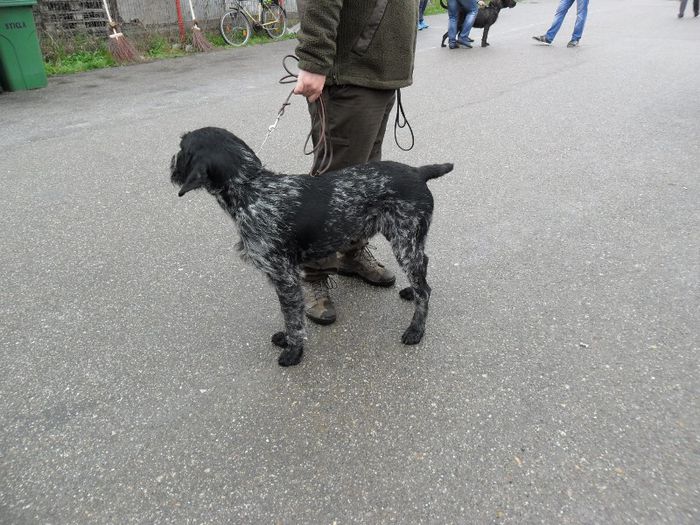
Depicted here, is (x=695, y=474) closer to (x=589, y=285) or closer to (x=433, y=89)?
(x=589, y=285)

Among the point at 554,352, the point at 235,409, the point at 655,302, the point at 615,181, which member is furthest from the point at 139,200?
the point at 615,181

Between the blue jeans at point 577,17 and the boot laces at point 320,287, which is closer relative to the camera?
the boot laces at point 320,287

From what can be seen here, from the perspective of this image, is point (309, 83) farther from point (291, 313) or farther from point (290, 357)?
point (290, 357)

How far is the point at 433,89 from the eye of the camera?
8.34 m

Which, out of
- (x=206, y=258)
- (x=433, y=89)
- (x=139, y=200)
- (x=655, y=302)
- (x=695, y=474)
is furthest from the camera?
(x=433, y=89)

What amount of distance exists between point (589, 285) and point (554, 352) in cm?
86

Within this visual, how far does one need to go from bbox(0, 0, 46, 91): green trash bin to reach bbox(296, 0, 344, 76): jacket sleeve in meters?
7.77

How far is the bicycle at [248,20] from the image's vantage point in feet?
41.1

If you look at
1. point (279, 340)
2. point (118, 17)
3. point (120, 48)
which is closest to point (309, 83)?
point (279, 340)

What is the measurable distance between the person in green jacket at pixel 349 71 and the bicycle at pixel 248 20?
10.7 meters

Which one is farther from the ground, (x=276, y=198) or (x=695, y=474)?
(x=276, y=198)

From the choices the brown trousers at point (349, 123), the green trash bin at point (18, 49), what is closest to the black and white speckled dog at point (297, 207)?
the brown trousers at point (349, 123)

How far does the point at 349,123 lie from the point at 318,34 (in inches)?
23.0

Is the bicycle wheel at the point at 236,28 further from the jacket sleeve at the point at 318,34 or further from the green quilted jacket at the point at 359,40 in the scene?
the jacket sleeve at the point at 318,34
